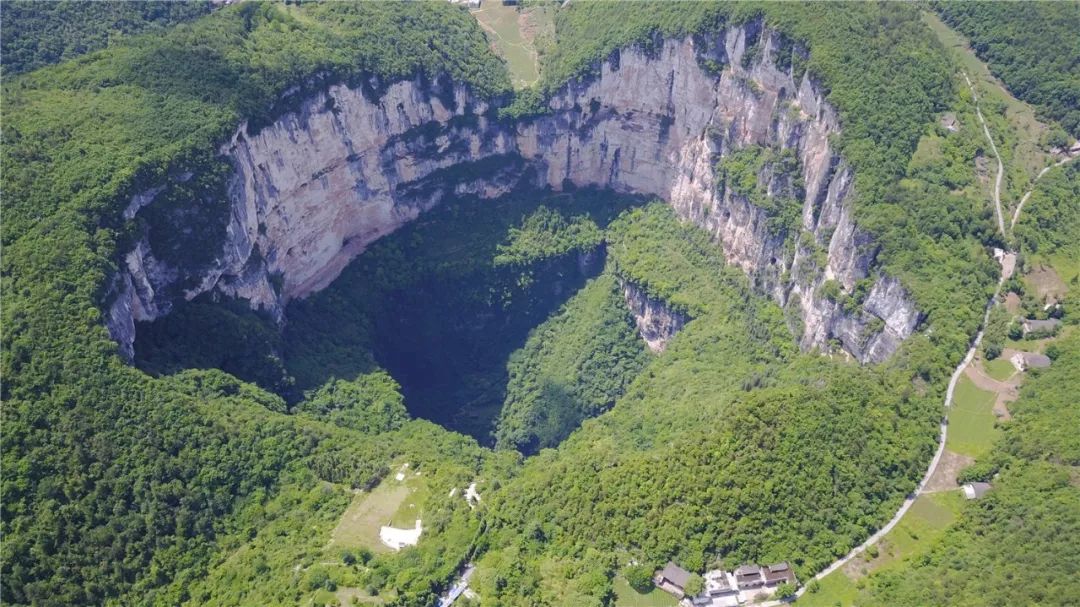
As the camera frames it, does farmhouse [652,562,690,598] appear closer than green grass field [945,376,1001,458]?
Yes

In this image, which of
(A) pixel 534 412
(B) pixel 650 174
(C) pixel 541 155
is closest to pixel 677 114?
(B) pixel 650 174

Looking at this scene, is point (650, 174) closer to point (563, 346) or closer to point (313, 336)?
point (563, 346)

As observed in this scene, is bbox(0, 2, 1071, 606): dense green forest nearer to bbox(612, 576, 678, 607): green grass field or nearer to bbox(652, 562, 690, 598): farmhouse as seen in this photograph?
bbox(652, 562, 690, 598): farmhouse

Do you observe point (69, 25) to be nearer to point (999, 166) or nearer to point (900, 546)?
point (900, 546)

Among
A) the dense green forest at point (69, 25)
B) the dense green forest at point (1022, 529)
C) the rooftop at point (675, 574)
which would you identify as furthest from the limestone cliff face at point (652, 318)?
the dense green forest at point (69, 25)

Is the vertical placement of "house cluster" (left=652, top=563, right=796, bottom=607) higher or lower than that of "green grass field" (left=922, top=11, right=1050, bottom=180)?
lower

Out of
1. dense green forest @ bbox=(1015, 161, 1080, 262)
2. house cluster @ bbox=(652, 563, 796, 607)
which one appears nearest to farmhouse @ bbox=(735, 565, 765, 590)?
house cluster @ bbox=(652, 563, 796, 607)

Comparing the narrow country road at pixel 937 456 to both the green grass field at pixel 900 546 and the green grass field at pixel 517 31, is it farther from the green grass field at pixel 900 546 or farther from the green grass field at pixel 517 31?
the green grass field at pixel 517 31

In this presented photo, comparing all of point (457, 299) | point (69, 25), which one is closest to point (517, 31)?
point (457, 299)
